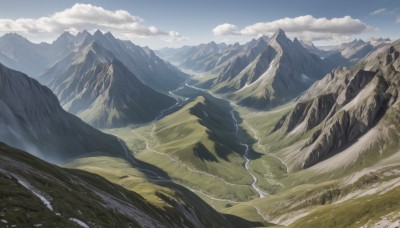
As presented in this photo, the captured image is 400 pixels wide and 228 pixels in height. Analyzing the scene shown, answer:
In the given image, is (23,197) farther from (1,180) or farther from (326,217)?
(326,217)

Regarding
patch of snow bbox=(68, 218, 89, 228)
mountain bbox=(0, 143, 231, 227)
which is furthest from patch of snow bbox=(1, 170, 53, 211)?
patch of snow bbox=(68, 218, 89, 228)

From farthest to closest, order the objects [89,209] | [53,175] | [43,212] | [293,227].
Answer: [293,227] → [53,175] → [89,209] → [43,212]

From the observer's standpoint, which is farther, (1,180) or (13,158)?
(13,158)

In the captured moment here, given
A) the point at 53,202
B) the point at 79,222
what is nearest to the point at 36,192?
the point at 53,202

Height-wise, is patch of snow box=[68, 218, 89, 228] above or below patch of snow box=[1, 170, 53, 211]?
below

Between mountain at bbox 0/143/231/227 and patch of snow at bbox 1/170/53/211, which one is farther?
patch of snow at bbox 1/170/53/211

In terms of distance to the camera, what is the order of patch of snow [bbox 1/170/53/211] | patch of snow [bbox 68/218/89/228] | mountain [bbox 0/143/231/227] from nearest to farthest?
mountain [bbox 0/143/231/227], patch of snow [bbox 68/218/89/228], patch of snow [bbox 1/170/53/211]

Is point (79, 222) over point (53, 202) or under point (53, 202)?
under

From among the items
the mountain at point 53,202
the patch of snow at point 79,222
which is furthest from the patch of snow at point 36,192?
the patch of snow at point 79,222

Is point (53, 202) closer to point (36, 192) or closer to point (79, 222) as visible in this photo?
point (36, 192)

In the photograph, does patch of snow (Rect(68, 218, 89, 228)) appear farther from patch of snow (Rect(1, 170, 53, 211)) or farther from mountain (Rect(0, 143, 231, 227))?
patch of snow (Rect(1, 170, 53, 211))

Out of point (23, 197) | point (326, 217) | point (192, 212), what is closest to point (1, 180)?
point (23, 197)
